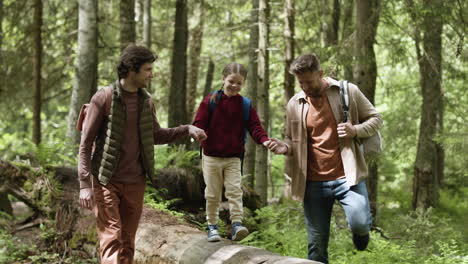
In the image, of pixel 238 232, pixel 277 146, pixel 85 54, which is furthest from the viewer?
pixel 85 54

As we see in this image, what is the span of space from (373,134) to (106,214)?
107 inches

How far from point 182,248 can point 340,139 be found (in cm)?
213

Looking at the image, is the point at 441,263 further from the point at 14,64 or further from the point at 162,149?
the point at 14,64

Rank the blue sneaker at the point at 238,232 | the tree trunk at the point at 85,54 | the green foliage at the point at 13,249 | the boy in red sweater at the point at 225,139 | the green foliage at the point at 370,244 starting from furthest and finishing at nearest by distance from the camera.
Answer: the tree trunk at the point at 85,54, the green foliage at the point at 13,249, the green foliage at the point at 370,244, the blue sneaker at the point at 238,232, the boy in red sweater at the point at 225,139

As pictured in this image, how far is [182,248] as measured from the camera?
17.1ft

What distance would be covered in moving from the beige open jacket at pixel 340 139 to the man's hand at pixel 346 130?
0.08m

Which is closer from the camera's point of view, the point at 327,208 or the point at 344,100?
the point at 344,100

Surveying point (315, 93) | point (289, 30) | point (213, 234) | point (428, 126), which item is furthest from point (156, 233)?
point (428, 126)

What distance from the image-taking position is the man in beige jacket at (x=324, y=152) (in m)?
4.49

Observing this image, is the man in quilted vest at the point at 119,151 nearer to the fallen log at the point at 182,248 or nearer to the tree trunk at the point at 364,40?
the fallen log at the point at 182,248

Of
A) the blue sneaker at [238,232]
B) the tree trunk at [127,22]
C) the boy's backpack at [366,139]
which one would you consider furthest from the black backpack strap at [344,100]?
the tree trunk at [127,22]

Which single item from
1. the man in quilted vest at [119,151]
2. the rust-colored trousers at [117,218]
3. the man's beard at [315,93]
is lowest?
the rust-colored trousers at [117,218]

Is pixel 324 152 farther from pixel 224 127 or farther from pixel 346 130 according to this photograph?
pixel 224 127

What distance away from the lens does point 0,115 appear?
1911 cm
